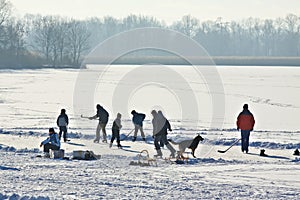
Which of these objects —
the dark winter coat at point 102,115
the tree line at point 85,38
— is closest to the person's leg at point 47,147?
the dark winter coat at point 102,115

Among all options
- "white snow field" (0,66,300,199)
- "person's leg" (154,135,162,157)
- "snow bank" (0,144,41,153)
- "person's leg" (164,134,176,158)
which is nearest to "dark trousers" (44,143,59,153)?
"white snow field" (0,66,300,199)

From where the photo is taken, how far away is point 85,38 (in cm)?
12019

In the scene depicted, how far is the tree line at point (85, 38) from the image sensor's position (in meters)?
104

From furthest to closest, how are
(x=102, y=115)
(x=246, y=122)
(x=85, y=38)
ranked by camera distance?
→ 1. (x=85, y=38)
2. (x=102, y=115)
3. (x=246, y=122)

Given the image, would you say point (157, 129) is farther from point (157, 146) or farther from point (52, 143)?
point (52, 143)

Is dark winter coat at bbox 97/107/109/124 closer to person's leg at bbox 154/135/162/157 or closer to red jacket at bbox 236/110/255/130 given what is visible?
person's leg at bbox 154/135/162/157

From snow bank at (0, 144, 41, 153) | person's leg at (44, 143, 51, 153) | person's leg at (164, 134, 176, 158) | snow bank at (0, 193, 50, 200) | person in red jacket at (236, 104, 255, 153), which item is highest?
person in red jacket at (236, 104, 255, 153)

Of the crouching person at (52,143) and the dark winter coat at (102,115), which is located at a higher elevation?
the dark winter coat at (102,115)

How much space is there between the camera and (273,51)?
583 ft

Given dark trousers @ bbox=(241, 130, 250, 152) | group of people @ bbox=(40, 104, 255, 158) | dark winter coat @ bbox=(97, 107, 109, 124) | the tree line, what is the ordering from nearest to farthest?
group of people @ bbox=(40, 104, 255, 158)
dark trousers @ bbox=(241, 130, 250, 152)
dark winter coat @ bbox=(97, 107, 109, 124)
the tree line

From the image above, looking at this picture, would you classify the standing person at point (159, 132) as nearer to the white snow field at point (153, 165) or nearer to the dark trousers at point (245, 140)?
the white snow field at point (153, 165)

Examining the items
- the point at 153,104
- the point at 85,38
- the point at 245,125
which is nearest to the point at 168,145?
the point at 245,125

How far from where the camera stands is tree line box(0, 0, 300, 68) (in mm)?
104250

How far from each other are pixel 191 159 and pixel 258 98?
78.0 feet
